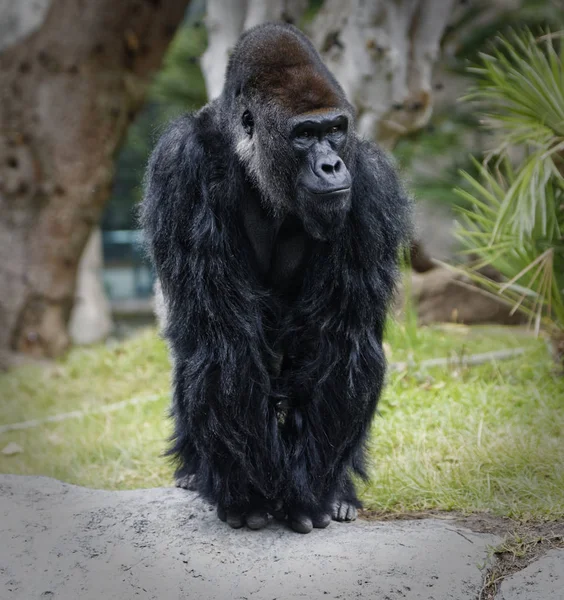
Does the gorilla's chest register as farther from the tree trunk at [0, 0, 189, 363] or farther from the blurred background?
the tree trunk at [0, 0, 189, 363]

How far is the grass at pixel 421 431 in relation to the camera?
3373 mm

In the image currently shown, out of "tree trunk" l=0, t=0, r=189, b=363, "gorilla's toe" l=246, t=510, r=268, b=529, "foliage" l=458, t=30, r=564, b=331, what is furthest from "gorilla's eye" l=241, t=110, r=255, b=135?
"tree trunk" l=0, t=0, r=189, b=363

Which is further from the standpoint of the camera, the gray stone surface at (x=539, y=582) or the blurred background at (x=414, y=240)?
the blurred background at (x=414, y=240)

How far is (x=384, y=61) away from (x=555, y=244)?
2.28 metres

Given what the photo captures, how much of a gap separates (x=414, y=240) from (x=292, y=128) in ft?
4.09

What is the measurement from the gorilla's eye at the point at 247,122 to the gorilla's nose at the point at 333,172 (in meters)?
0.35

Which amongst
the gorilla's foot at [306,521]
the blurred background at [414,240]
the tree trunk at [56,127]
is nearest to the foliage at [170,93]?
the blurred background at [414,240]

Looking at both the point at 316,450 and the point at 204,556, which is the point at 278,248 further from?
the point at 204,556

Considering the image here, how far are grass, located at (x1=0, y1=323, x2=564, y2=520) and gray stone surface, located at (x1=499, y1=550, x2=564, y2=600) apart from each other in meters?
0.37

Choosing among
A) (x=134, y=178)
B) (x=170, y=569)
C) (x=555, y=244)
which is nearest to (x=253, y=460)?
(x=170, y=569)

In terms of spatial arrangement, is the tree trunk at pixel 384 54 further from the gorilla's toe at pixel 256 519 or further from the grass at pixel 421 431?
the gorilla's toe at pixel 256 519

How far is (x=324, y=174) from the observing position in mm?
2703

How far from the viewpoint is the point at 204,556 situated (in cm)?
283

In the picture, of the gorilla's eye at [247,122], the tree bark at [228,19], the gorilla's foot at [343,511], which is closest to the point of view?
the gorilla's eye at [247,122]
